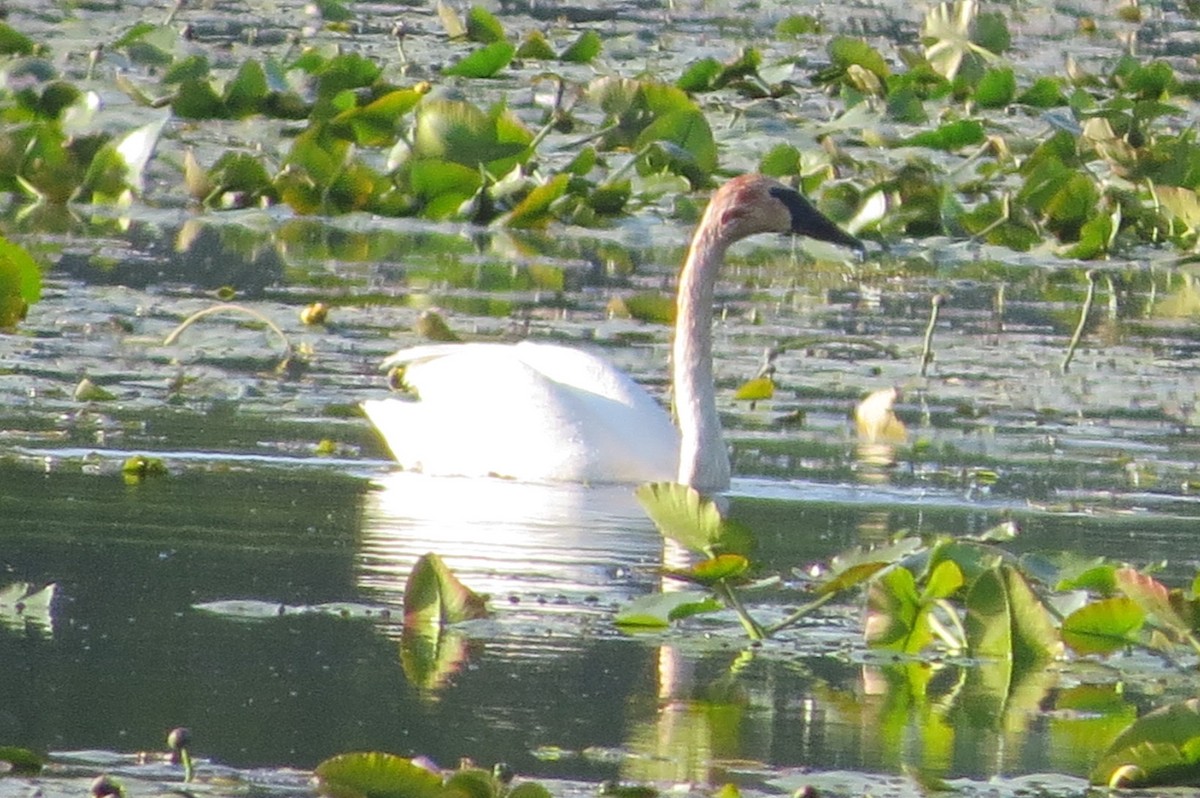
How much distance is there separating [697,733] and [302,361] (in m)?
4.84

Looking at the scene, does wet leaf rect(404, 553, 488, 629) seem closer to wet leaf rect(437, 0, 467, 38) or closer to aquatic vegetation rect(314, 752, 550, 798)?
aquatic vegetation rect(314, 752, 550, 798)

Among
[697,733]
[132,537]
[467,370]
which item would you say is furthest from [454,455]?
[697,733]

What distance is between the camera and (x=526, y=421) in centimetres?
844

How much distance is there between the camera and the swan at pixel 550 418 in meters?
8.38

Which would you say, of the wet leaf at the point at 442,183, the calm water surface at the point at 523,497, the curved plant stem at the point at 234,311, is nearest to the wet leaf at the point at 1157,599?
the calm water surface at the point at 523,497

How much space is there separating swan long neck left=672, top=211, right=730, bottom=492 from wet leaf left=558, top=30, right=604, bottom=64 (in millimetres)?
8341

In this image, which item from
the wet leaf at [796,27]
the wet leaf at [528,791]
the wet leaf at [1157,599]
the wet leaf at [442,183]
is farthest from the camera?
the wet leaf at [796,27]

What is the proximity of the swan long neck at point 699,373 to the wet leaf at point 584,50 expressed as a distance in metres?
8.34

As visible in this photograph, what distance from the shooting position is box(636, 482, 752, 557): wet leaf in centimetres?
562

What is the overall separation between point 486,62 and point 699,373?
8050 millimetres

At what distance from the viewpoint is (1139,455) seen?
28.7 ft

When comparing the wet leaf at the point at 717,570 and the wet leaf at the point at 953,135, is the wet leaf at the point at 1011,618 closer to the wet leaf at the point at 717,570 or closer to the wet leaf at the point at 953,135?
the wet leaf at the point at 717,570

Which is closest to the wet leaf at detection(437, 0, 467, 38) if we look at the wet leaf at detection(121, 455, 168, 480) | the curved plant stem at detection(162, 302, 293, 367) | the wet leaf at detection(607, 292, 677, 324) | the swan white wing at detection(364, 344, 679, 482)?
the wet leaf at detection(607, 292, 677, 324)

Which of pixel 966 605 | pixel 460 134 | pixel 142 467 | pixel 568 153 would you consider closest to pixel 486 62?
pixel 568 153
